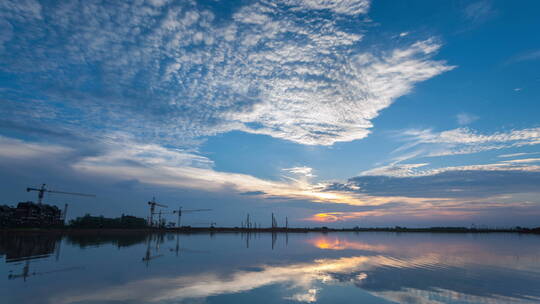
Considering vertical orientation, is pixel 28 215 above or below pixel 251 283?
above

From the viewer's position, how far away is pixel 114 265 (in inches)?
1070

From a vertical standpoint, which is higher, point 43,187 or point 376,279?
point 43,187

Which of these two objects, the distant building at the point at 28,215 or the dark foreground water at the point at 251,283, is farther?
the distant building at the point at 28,215

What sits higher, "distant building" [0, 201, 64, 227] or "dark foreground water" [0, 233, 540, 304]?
"distant building" [0, 201, 64, 227]

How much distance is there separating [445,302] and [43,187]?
15658cm

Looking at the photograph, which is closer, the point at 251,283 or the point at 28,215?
the point at 251,283

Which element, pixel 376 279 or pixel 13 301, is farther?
pixel 376 279

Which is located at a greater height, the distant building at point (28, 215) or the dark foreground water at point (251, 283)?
the distant building at point (28, 215)

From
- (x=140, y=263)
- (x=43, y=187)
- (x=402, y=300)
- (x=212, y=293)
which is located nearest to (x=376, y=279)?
(x=402, y=300)

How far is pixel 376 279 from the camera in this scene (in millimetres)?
22391

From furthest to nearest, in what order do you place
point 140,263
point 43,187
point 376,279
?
point 43,187 < point 140,263 < point 376,279

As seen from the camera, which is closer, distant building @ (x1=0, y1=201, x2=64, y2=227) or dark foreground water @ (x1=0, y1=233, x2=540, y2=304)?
dark foreground water @ (x1=0, y1=233, x2=540, y2=304)

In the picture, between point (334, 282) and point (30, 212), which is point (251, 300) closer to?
point (334, 282)

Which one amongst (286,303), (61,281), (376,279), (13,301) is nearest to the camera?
(13,301)
